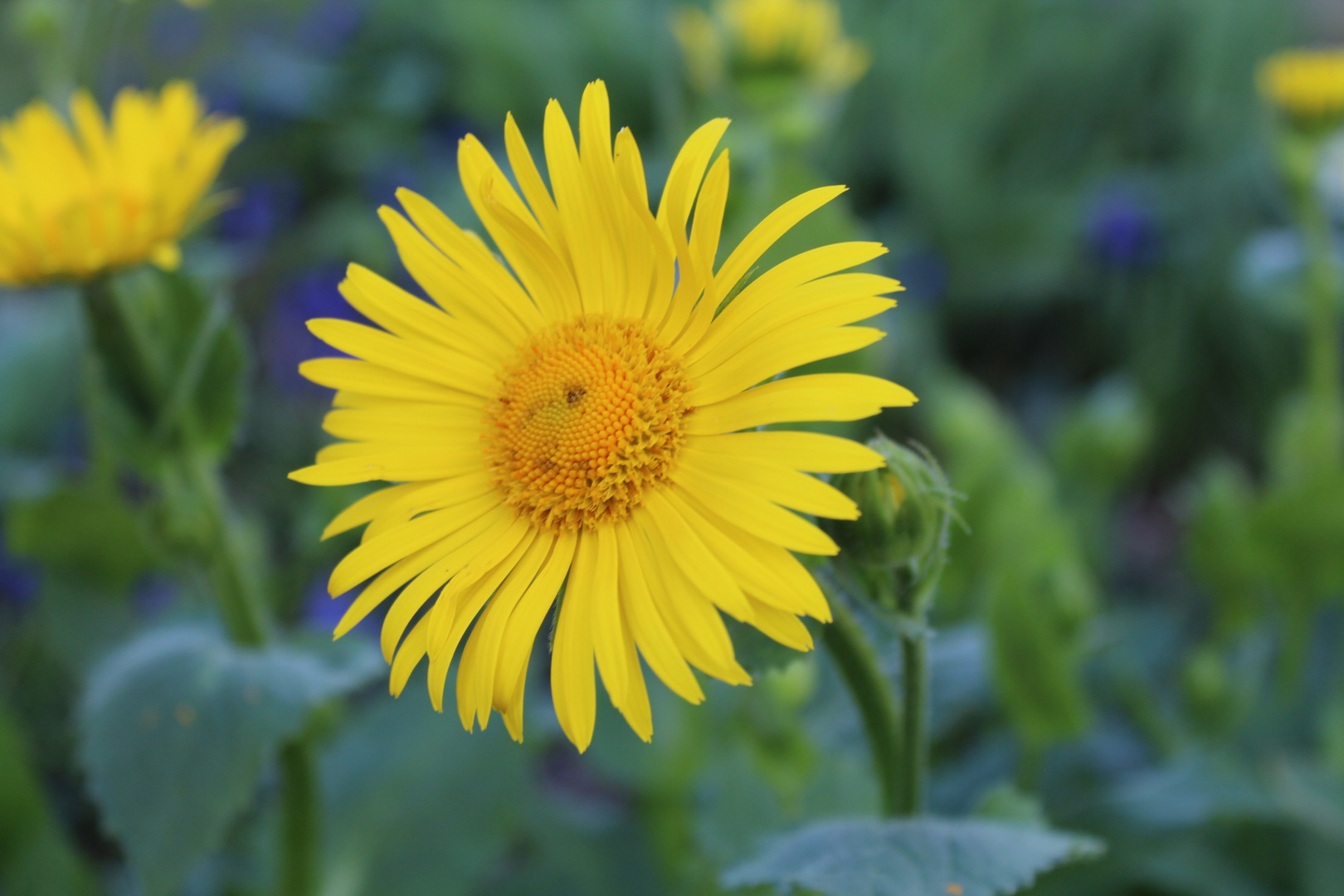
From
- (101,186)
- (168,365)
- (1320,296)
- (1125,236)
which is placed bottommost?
(168,365)

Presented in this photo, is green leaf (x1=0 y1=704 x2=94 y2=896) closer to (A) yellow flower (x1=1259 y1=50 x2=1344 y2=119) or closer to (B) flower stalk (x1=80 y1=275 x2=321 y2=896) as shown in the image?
(B) flower stalk (x1=80 y1=275 x2=321 y2=896)

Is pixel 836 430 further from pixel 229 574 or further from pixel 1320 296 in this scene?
pixel 1320 296

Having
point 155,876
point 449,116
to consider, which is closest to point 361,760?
point 155,876

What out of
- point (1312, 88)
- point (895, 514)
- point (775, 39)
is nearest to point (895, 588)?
point (895, 514)

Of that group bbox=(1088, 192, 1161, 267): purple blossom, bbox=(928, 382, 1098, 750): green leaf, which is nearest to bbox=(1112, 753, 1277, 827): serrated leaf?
bbox=(928, 382, 1098, 750): green leaf

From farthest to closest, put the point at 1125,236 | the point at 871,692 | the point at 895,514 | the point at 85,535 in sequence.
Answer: the point at 1125,236, the point at 85,535, the point at 871,692, the point at 895,514

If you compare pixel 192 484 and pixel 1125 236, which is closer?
pixel 192 484

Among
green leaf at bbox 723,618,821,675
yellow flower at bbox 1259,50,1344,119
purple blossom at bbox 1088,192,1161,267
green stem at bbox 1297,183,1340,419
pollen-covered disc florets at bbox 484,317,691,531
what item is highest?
purple blossom at bbox 1088,192,1161,267
